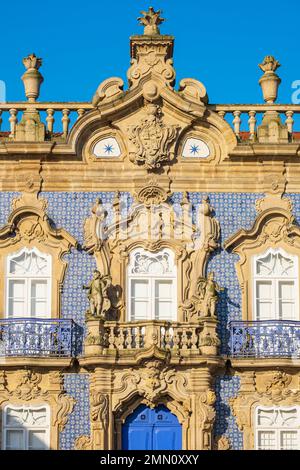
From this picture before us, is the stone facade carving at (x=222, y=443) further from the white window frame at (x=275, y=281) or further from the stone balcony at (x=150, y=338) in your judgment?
the white window frame at (x=275, y=281)

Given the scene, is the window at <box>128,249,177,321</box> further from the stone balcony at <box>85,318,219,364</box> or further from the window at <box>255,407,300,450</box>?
the window at <box>255,407,300,450</box>

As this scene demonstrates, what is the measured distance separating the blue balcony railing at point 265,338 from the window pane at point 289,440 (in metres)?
1.45

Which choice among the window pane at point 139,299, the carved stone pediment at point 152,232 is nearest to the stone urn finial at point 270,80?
the carved stone pediment at point 152,232

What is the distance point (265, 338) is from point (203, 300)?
4.55 feet

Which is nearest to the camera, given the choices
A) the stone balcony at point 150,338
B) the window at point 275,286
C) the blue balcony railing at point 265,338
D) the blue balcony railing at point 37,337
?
the stone balcony at point 150,338

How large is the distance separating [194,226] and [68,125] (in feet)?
10.5

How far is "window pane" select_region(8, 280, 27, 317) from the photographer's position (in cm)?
3147

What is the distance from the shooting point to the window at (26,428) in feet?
101

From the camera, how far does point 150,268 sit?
31703 millimetres

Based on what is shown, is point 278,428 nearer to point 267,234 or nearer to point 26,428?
point 267,234

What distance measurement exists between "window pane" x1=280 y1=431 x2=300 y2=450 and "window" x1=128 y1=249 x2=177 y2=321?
303 centimetres

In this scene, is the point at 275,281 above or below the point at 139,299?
above

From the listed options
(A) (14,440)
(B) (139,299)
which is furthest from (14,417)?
(B) (139,299)
